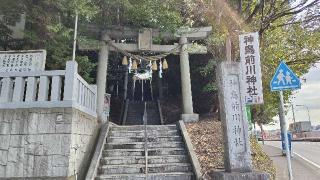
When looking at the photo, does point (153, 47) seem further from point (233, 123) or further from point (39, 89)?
point (233, 123)

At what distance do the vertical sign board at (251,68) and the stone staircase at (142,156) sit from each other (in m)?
2.91

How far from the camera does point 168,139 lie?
10961 millimetres

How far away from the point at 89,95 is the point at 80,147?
7.49 ft

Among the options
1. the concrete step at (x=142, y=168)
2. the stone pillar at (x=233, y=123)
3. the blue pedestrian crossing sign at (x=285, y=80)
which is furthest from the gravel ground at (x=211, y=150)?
the blue pedestrian crossing sign at (x=285, y=80)

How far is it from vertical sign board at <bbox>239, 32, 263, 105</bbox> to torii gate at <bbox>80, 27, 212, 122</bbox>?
12.9ft

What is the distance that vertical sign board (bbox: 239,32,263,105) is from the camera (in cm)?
1072

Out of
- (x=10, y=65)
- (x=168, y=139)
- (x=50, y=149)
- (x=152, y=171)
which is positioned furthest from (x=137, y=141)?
(x=10, y=65)

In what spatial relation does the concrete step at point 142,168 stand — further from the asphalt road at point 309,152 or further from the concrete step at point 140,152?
the asphalt road at point 309,152

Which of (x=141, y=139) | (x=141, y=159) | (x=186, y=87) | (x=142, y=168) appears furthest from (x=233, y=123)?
(x=186, y=87)

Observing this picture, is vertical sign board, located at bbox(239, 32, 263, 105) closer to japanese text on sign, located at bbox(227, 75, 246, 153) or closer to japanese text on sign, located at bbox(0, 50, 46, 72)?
japanese text on sign, located at bbox(227, 75, 246, 153)

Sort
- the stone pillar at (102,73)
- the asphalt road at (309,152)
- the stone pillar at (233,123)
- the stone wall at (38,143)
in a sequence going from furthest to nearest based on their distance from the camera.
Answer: the asphalt road at (309,152) < the stone pillar at (102,73) < the stone pillar at (233,123) < the stone wall at (38,143)

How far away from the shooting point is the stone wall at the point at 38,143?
24.6 ft

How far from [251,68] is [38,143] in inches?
294

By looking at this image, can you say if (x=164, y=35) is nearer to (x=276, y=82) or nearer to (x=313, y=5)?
(x=313, y=5)
